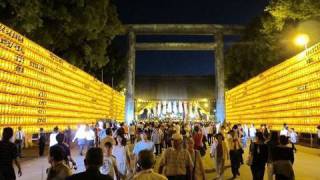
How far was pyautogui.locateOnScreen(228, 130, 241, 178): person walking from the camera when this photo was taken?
1252 centimetres

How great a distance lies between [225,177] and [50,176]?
8331 millimetres

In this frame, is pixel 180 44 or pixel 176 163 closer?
pixel 176 163

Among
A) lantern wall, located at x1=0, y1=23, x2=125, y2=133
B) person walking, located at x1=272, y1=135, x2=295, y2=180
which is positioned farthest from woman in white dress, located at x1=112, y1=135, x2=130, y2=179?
lantern wall, located at x1=0, y1=23, x2=125, y2=133

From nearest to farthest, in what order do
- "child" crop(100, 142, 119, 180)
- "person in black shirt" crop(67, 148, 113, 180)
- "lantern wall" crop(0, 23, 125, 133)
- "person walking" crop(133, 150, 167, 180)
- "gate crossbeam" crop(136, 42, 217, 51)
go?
"person in black shirt" crop(67, 148, 113, 180) < "person walking" crop(133, 150, 167, 180) < "child" crop(100, 142, 119, 180) < "lantern wall" crop(0, 23, 125, 133) < "gate crossbeam" crop(136, 42, 217, 51)

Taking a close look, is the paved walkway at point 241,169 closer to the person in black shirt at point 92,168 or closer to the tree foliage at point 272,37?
the person in black shirt at point 92,168

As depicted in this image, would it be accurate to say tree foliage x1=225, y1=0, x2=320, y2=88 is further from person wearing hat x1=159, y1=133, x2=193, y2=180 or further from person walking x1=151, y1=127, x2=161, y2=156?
person wearing hat x1=159, y1=133, x2=193, y2=180

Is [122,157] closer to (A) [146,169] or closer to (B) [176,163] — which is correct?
(B) [176,163]

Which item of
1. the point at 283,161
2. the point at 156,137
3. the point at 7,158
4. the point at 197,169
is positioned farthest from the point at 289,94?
the point at 7,158

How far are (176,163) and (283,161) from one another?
2228 millimetres

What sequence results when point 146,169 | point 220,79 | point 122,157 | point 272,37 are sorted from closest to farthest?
point 146,169 → point 122,157 → point 272,37 → point 220,79

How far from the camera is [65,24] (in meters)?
23.1

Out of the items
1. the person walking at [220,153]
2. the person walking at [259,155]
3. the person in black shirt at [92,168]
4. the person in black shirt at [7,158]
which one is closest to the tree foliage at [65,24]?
the person walking at [220,153]

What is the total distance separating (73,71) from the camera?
74.5 ft

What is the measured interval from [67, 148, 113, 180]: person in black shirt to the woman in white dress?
373 cm
